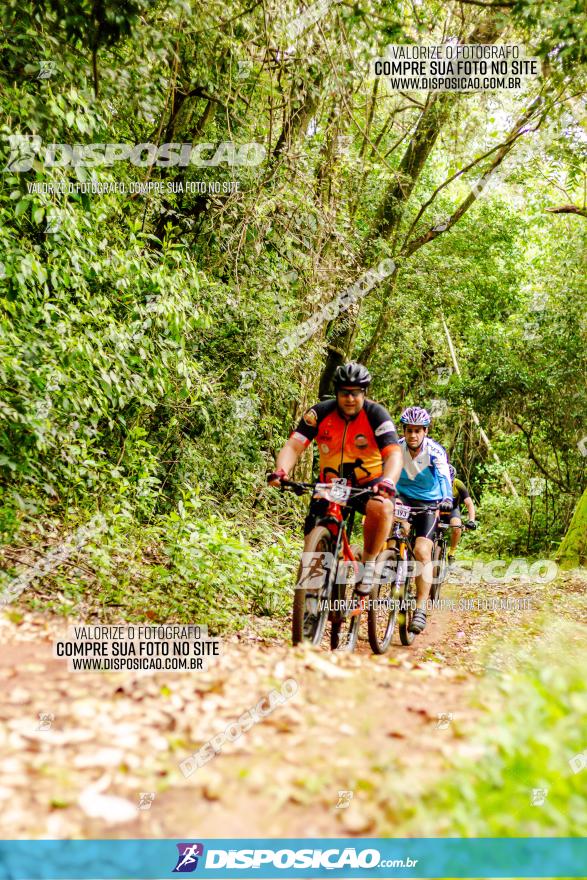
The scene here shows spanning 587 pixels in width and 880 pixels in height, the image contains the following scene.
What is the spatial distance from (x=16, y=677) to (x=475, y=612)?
25.8 ft

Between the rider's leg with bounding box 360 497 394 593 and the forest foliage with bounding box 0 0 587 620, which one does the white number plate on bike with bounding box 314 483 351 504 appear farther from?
the forest foliage with bounding box 0 0 587 620

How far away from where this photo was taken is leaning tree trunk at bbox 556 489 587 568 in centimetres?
1325

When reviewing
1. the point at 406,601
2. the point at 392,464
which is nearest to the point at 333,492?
the point at 392,464

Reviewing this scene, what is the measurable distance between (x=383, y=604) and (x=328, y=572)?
67.7 inches

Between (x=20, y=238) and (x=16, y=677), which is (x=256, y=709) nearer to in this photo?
(x=16, y=677)

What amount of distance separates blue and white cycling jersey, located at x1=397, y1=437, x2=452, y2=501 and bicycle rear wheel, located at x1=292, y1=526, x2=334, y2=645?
2892mm

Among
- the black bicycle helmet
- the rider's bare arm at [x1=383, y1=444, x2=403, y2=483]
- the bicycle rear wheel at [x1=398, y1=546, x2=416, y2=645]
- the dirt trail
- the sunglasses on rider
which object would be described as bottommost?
the bicycle rear wheel at [x1=398, y1=546, x2=416, y2=645]

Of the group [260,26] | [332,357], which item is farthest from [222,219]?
[332,357]

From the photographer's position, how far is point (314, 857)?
123 inches

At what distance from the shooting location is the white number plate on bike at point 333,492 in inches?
246

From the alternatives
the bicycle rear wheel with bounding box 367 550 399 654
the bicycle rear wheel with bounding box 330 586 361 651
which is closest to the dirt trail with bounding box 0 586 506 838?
the bicycle rear wheel with bounding box 330 586 361 651

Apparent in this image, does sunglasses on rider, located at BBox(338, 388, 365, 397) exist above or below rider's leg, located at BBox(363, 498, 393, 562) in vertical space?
above

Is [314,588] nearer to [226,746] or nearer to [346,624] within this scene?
[346,624]

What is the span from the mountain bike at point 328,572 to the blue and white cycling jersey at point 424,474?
238 cm
